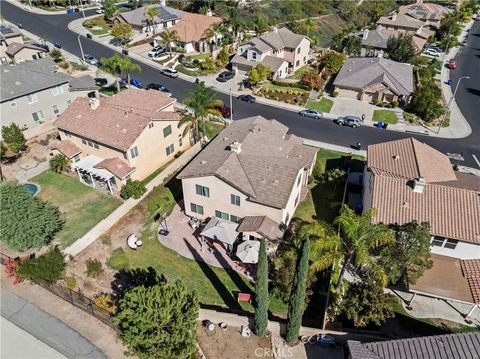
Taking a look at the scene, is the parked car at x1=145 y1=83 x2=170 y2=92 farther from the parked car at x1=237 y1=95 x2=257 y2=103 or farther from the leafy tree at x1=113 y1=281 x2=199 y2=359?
the leafy tree at x1=113 y1=281 x2=199 y2=359

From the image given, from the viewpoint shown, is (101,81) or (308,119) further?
(101,81)

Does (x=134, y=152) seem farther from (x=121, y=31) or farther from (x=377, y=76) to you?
(x=121, y=31)

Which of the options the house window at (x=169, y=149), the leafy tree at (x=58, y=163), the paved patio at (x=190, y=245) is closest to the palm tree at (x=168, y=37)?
the house window at (x=169, y=149)

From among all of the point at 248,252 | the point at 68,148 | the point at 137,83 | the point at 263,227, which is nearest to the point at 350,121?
the point at 263,227

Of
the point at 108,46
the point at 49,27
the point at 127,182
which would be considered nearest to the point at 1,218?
the point at 127,182

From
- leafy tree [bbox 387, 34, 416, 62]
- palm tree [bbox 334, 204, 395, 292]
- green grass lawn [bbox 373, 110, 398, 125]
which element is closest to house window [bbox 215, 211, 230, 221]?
palm tree [bbox 334, 204, 395, 292]
